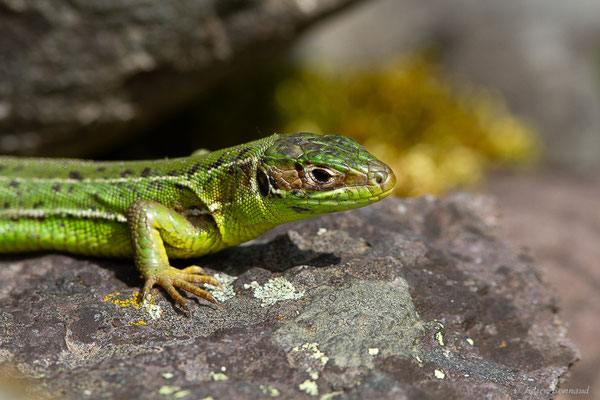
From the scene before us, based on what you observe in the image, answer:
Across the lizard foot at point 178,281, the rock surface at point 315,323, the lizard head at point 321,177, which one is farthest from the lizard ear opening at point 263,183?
the lizard foot at point 178,281

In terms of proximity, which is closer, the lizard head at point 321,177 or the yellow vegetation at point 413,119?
the lizard head at point 321,177

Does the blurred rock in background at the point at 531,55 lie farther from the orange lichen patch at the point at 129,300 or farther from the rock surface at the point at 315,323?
the orange lichen patch at the point at 129,300

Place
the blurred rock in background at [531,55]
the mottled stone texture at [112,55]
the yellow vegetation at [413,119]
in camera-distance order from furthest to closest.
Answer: the blurred rock in background at [531,55] → the yellow vegetation at [413,119] → the mottled stone texture at [112,55]

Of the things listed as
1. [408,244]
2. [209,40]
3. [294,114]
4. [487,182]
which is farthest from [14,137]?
[487,182]

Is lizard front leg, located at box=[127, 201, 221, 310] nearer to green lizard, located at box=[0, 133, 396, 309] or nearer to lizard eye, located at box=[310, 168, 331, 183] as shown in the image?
green lizard, located at box=[0, 133, 396, 309]

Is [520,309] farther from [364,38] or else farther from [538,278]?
[364,38]

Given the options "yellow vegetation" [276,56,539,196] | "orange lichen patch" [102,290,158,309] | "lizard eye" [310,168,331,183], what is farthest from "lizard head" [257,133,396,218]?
"yellow vegetation" [276,56,539,196]
